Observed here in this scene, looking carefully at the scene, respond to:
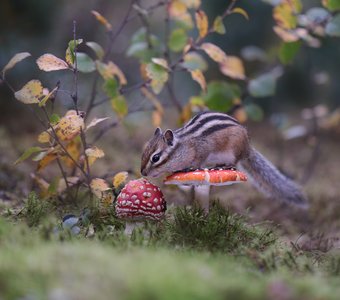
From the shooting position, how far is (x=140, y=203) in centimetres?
310

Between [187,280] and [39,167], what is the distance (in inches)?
74.7

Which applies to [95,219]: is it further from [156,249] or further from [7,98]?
[7,98]

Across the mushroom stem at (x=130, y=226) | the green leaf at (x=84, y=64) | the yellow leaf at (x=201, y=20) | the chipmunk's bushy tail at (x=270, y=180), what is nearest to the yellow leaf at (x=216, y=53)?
the yellow leaf at (x=201, y=20)

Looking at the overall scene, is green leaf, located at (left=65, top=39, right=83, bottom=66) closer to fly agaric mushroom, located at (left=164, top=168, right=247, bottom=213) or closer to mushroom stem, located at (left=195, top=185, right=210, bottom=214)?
fly agaric mushroom, located at (left=164, top=168, right=247, bottom=213)

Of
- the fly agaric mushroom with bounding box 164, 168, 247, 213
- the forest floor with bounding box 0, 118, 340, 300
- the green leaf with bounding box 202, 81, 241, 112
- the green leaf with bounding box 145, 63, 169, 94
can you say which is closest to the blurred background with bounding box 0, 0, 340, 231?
the green leaf with bounding box 202, 81, 241, 112

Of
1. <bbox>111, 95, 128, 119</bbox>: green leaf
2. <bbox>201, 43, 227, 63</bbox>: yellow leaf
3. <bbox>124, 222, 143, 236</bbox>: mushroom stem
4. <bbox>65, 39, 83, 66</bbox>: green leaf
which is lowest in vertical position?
<bbox>124, 222, 143, 236</bbox>: mushroom stem

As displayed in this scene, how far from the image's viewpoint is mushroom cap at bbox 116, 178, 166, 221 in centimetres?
310

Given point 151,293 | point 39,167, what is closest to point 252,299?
point 151,293

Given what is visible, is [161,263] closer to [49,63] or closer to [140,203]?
[140,203]

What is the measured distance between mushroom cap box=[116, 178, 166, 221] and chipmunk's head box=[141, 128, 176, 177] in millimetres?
284

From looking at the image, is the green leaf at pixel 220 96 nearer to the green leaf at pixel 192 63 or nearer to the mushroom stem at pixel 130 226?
the green leaf at pixel 192 63

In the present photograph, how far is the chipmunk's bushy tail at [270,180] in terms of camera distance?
3.87 metres

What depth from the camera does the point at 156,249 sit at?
277 cm

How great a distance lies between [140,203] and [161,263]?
911mm
